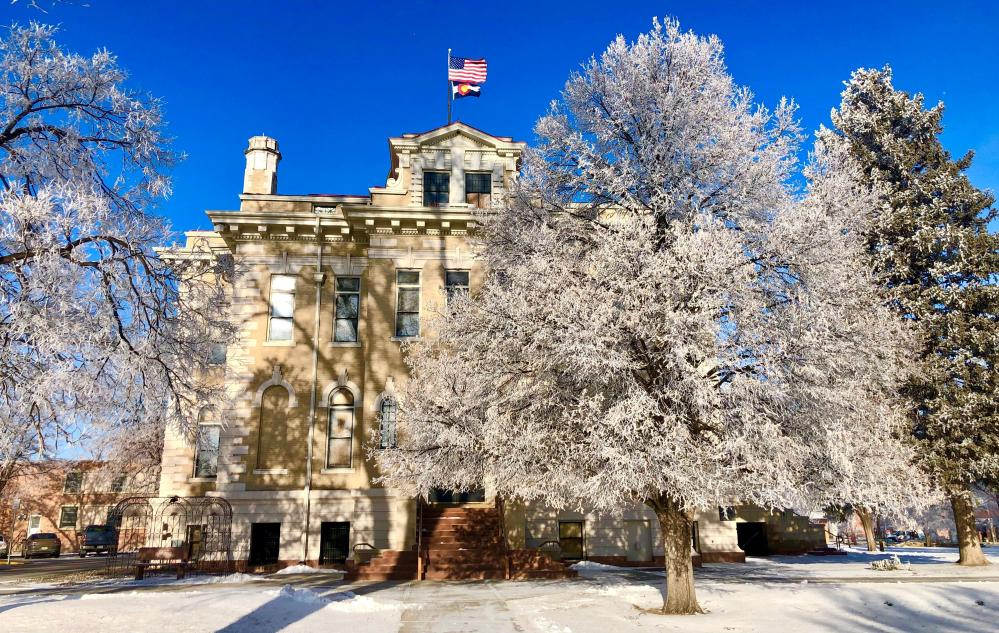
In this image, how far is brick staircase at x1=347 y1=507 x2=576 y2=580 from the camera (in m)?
17.4

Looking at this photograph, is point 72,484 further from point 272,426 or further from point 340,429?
point 340,429

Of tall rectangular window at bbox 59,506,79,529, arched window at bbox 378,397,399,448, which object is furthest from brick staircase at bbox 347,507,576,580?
tall rectangular window at bbox 59,506,79,529

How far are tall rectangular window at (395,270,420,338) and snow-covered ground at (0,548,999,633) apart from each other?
8249mm

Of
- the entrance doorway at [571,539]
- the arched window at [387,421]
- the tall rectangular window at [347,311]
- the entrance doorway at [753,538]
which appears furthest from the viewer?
the entrance doorway at [753,538]

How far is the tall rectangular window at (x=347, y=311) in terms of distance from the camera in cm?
2278

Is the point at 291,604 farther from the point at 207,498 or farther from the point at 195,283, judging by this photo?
the point at 207,498

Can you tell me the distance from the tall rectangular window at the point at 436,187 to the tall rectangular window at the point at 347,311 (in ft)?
11.9

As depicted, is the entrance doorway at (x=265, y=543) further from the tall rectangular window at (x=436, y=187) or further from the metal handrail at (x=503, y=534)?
the tall rectangular window at (x=436, y=187)

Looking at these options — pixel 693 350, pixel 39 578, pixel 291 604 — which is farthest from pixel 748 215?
pixel 39 578

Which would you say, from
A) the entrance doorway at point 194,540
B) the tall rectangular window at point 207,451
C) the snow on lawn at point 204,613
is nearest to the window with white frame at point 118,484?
the tall rectangular window at point 207,451

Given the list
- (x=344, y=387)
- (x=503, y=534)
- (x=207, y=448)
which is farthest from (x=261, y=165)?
(x=503, y=534)

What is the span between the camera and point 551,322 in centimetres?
1145

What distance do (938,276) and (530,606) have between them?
15502mm

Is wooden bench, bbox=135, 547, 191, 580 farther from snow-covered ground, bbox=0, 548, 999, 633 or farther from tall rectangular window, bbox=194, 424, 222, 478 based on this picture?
tall rectangular window, bbox=194, 424, 222, 478
